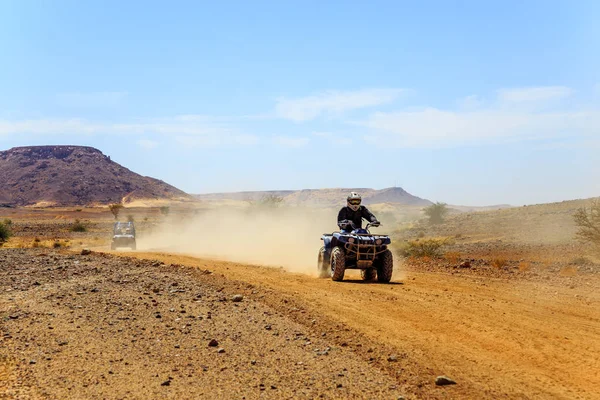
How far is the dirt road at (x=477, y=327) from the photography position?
24.1 feet

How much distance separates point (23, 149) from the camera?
175 meters

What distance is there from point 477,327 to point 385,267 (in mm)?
6812

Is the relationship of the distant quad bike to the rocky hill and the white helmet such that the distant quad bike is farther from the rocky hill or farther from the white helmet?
the rocky hill

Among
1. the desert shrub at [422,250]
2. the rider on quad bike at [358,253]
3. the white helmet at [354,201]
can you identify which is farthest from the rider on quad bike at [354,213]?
the desert shrub at [422,250]

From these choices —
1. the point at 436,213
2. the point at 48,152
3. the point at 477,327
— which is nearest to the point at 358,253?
the point at 477,327

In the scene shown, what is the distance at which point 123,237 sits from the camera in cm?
3647

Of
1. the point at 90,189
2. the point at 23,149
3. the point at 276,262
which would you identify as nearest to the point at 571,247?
the point at 276,262

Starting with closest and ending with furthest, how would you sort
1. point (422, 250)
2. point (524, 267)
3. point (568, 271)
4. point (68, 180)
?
point (568, 271) < point (524, 267) < point (422, 250) < point (68, 180)

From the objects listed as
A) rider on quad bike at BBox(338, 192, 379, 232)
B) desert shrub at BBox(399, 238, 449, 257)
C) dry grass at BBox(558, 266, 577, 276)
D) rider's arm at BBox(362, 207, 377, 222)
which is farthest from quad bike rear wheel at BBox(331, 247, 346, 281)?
desert shrub at BBox(399, 238, 449, 257)

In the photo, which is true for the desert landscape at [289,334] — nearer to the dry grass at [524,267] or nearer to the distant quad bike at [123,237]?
the dry grass at [524,267]

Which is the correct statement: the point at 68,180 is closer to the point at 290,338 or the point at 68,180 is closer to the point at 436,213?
the point at 436,213

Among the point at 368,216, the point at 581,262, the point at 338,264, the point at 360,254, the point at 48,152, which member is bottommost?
the point at 581,262

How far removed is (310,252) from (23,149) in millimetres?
167076

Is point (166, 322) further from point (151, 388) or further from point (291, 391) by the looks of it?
point (291, 391)
